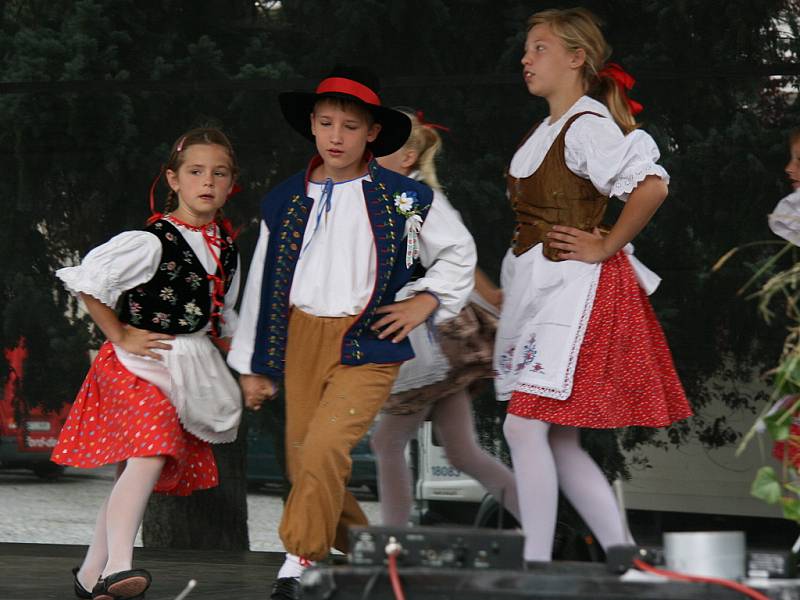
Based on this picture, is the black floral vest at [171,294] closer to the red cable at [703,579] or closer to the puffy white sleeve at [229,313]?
the puffy white sleeve at [229,313]

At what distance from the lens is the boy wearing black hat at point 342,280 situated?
3.90 meters

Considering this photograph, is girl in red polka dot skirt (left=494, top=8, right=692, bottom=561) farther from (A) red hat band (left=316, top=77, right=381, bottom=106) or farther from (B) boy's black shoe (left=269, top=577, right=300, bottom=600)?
(B) boy's black shoe (left=269, top=577, right=300, bottom=600)

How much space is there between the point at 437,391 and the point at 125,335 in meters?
0.94

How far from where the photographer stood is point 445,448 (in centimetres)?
462

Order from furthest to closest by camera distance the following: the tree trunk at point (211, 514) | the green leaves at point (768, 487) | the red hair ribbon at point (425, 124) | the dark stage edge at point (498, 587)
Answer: the tree trunk at point (211, 514)
the red hair ribbon at point (425, 124)
the green leaves at point (768, 487)
the dark stage edge at point (498, 587)

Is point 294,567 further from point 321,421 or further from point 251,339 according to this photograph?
point 251,339

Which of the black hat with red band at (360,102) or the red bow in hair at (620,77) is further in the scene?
the red bow in hair at (620,77)

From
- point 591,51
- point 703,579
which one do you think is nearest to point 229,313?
point 591,51

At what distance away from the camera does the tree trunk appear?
549 cm

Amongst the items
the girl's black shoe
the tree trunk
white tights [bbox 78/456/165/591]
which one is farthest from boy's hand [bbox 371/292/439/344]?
the tree trunk

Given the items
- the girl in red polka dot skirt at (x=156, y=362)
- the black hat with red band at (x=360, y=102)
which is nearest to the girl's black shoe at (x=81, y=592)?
the girl in red polka dot skirt at (x=156, y=362)

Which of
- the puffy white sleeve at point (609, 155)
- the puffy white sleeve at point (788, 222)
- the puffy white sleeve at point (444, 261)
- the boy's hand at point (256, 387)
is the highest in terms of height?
the puffy white sleeve at point (609, 155)

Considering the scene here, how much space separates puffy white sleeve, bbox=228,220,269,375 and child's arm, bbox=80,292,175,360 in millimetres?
253

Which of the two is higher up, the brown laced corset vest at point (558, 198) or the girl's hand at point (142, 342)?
the brown laced corset vest at point (558, 198)
